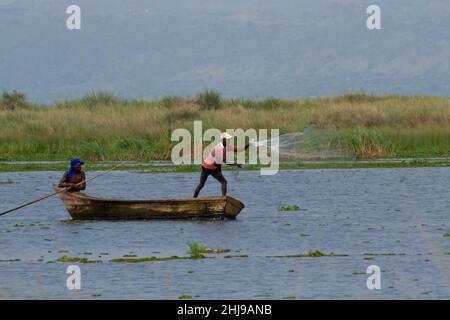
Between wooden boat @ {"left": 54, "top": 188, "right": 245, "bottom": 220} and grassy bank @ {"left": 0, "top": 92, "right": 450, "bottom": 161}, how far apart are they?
15.9 m

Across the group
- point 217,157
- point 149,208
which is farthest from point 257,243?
point 149,208

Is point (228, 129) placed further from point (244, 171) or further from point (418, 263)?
point (418, 263)

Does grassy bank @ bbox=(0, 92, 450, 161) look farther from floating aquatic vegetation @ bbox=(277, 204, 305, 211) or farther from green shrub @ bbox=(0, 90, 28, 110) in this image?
floating aquatic vegetation @ bbox=(277, 204, 305, 211)

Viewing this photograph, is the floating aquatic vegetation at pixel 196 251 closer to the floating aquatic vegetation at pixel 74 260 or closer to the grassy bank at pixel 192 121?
the floating aquatic vegetation at pixel 74 260

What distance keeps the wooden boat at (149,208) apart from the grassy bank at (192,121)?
1594 centimetres

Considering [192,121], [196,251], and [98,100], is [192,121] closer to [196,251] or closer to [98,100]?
[98,100]

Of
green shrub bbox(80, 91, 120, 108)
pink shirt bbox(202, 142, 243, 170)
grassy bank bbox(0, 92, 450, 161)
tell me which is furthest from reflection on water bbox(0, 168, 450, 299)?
green shrub bbox(80, 91, 120, 108)

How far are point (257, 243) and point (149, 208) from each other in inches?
151

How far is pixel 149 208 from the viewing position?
27.3 metres

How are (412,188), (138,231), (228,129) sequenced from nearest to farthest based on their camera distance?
(138,231) → (412,188) → (228,129)

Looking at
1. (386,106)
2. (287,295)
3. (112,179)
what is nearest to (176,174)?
(112,179)

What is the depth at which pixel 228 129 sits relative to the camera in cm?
4753

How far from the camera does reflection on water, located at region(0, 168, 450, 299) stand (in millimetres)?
19422
